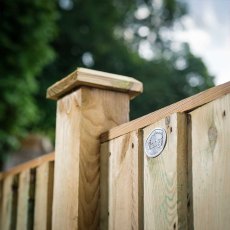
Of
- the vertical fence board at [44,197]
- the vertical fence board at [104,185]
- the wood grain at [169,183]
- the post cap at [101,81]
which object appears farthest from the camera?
the vertical fence board at [44,197]

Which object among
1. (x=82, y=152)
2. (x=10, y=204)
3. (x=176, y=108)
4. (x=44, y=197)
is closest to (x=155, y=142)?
(x=176, y=108)

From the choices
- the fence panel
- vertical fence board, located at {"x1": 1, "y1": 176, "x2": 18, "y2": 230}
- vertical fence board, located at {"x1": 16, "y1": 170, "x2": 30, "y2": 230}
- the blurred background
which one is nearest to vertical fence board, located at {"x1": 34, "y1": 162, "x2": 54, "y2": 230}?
the fence panel

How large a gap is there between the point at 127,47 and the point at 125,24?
1461mm

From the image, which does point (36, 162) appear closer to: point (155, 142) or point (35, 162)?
point (35, 162)

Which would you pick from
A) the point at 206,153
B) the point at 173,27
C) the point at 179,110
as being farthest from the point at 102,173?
the point at 173,27

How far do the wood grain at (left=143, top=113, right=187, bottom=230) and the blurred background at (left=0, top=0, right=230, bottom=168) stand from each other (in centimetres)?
495

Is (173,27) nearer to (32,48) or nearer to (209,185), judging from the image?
(32,48)

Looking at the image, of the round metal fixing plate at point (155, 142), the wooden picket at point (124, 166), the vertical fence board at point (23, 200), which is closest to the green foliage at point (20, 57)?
the vertical fence board at point (23, 200)

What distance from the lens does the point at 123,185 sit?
1637 mm

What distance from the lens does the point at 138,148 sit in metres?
1.59

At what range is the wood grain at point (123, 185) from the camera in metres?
1.55

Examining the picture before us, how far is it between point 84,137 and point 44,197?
478 millimetres

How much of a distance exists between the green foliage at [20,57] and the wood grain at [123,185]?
877 cm

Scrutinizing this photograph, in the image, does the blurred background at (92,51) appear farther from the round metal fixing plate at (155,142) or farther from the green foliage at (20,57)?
the round metal fixing plate at (155,142)
